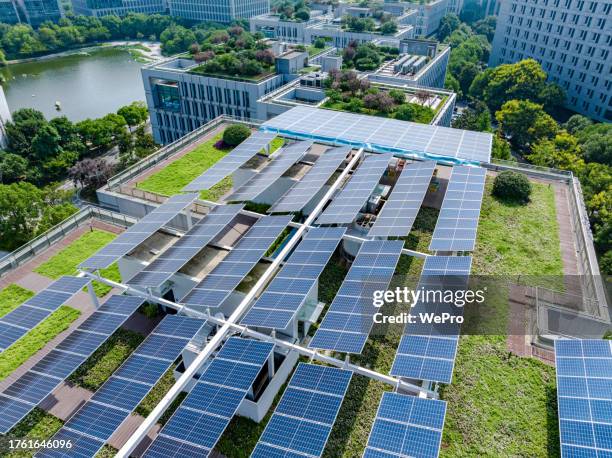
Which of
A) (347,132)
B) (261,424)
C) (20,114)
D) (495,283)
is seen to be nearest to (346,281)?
(261,424)

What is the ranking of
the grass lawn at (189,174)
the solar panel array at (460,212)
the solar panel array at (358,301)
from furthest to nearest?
the grass lawn at (189,174), the solar panel array at (460,212), the solar panel array at (358,301)

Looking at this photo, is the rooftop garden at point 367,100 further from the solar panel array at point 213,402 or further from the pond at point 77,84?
the pond at point 77,84

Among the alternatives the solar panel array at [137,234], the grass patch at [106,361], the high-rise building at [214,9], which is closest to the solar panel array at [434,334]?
the grass patch at [106,361]

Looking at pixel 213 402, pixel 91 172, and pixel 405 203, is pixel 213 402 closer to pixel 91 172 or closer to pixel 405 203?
pixel 405 203

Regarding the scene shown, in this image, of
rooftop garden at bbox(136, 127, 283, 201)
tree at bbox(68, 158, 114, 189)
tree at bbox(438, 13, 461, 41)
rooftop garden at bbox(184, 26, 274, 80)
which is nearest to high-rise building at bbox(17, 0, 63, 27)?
rooftop garden at bbox(184, 26, 274, 80)

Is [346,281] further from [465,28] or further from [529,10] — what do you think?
[465,28]
